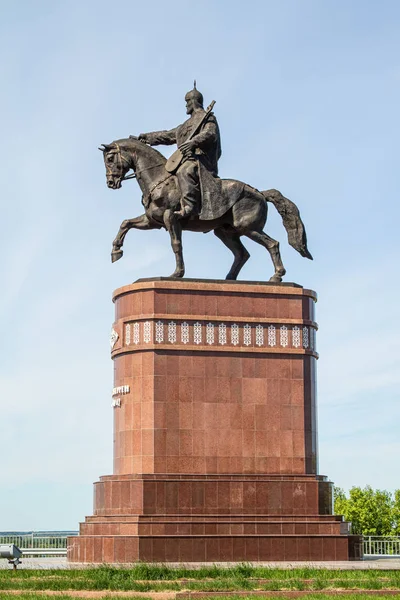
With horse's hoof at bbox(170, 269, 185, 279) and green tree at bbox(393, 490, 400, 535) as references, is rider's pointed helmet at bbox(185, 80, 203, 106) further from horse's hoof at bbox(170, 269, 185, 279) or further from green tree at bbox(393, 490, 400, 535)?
green tree at bbox(393, 490, 400, 535)

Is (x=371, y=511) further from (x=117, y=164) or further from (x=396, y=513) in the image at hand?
(x=117, y=164)

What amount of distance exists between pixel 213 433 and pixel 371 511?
27871 millimetres

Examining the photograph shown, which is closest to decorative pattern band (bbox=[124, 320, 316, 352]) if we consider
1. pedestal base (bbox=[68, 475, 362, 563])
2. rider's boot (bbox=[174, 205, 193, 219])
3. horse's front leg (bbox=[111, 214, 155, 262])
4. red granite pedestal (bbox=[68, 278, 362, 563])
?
red granite pedestal (bbox=[68, 278, 362, 563])

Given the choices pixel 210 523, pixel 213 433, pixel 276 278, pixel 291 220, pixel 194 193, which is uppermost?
pixel 194 193

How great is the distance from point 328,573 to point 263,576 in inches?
45.3

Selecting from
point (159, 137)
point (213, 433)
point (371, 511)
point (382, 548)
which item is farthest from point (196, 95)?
point (371, 511)

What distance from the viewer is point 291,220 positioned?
2859cm

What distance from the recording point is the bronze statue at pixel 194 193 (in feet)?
90.1

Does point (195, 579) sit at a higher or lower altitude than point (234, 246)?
lower

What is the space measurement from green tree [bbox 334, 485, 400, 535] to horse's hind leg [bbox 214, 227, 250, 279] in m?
25.3

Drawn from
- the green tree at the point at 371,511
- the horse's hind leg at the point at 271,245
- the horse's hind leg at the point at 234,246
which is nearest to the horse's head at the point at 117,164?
the horse's hind leg at the point at 234,246

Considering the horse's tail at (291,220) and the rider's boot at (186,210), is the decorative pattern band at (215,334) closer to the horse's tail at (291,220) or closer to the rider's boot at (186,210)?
the horse's tail at (291,220)

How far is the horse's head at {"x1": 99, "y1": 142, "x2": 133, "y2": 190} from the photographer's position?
28016 mm

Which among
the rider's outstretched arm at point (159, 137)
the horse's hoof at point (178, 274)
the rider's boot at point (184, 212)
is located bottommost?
the horse's hoof at point (178, 274)
